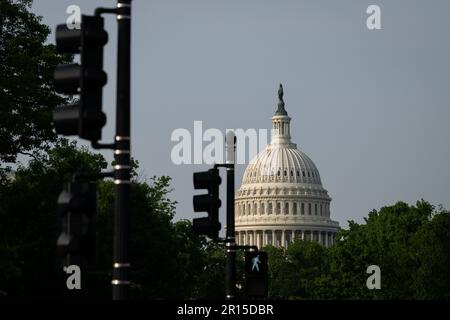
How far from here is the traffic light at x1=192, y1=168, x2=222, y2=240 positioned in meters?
25.5

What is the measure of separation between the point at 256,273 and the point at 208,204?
13.4 feet

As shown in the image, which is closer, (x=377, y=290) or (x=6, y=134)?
(x=6, y=134)

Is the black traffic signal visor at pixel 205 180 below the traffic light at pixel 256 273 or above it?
above

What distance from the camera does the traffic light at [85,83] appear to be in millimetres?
16578

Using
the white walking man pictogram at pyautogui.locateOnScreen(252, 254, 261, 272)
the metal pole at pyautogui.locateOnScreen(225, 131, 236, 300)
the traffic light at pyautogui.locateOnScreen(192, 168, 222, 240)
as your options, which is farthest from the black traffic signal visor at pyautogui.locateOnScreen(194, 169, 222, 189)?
the white walking man pictogram at pyautogui.locateOnScreen(252, 254, 261, 272)

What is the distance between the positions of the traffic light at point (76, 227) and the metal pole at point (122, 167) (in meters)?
0.57

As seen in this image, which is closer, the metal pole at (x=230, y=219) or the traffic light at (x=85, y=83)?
the traffic light at (x=85, y=83)

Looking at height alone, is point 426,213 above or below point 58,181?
above

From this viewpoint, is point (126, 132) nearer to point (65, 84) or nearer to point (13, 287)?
point (65, 84)

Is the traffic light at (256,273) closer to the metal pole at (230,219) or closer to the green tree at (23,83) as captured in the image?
the metal pole at (230,219)

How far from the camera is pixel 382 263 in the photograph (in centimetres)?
13088

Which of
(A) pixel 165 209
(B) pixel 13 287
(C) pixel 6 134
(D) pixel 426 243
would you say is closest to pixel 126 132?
(C) pixel 6 134

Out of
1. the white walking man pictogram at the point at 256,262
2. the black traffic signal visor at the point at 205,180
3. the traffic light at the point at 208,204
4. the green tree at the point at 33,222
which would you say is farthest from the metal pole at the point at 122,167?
the green tree at the point at 33,222

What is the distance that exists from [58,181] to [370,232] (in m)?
86.5
